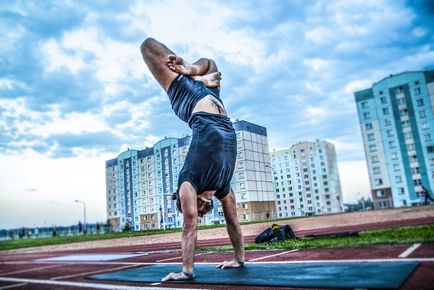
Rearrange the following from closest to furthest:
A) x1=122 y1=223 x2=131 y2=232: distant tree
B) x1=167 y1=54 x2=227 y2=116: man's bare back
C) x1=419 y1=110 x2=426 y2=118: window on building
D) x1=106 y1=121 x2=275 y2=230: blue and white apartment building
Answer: x1=167 y1=54 x2=227 y2=116: man's bare back → x1=106 y1=121 x2=275 y2=230: blue and white apartment building → x1=122 y1=223 x2=131 y2=232: distant tree → x1=419 y1=110 x2=426 y2=118: window on building

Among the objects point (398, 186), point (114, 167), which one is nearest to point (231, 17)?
point (114, 167)

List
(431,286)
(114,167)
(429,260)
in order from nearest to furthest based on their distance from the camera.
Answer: (431,286), (429,260), (114,167)

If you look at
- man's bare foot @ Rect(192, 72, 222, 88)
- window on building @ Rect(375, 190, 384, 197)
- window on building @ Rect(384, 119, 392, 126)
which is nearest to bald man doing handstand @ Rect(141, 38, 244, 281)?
man's bare foot @ Rect(192, 72, 222, 88)

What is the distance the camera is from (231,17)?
24.4 ft

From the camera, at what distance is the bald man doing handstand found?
9.17ft

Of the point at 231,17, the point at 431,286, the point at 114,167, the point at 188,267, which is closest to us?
the point at 431,286

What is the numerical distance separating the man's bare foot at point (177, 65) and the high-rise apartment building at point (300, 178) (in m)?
5.36

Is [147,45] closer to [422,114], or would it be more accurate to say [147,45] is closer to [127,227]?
[127,227]

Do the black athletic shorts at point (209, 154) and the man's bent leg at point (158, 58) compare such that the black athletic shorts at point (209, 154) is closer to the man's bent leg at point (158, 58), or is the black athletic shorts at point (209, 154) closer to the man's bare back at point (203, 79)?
the man's bare back at point (203, 79)

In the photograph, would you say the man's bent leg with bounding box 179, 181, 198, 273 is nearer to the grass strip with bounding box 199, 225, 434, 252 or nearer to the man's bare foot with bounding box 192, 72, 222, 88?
the man's bare foot with bounding box 192, 72, 222, 88

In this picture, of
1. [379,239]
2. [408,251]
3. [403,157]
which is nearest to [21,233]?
[379,239]

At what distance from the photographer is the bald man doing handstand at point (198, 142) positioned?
2795 millimetres

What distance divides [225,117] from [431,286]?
203cm

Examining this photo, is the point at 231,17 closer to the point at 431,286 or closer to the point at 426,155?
the point at 431,286
